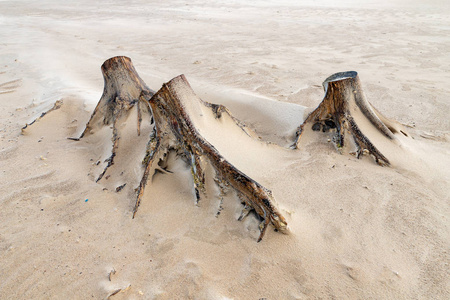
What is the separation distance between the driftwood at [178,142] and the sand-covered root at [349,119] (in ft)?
2.93

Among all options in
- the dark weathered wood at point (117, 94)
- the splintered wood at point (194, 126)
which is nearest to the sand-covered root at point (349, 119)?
the splintered wood at point (194, 126)

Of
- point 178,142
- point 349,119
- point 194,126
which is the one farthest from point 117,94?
point 349,119

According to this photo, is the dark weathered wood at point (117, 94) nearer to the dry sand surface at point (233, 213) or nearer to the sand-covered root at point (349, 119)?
the dry sand surface at point (233, 213)

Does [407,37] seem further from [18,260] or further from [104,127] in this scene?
[18,260]

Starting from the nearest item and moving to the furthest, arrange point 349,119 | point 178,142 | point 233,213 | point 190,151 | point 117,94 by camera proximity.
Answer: point 233,213, point 190,151, point 178,142, point 349,119, point 117,94

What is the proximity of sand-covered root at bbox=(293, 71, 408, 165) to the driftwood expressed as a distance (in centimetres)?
89

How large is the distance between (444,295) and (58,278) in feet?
7.27

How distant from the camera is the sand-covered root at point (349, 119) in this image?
9.52 ft

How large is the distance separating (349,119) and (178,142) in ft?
5.75

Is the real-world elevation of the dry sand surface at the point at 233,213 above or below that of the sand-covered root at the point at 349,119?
below

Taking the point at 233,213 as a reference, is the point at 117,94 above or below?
above

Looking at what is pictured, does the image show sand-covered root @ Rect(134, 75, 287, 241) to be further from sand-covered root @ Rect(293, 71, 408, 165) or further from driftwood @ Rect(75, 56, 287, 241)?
sand-covered root @ Rect(293, 71, 408, 165)

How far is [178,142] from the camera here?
2436 millimetres

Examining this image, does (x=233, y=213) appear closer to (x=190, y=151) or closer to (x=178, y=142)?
(x=190, y=151)
